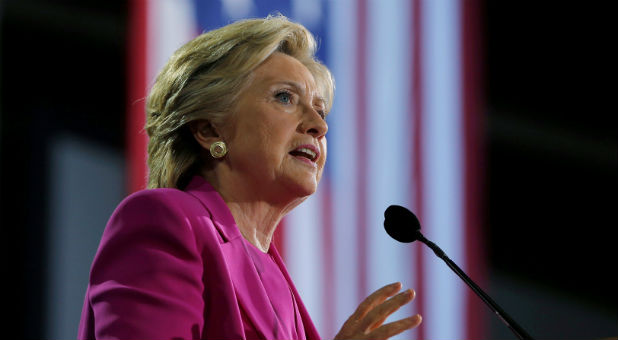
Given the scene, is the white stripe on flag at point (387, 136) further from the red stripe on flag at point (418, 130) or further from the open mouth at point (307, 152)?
the open mouth at point (307, 152)

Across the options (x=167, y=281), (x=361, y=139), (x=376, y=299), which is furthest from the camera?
(x=361, y=139)

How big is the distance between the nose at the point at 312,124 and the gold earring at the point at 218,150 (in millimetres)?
145

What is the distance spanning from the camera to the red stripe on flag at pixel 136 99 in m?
1.94

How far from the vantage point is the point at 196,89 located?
128 cm

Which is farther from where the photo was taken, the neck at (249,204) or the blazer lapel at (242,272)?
the neck at (249,204)

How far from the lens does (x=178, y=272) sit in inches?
38.0

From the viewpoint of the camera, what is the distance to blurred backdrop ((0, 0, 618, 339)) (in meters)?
1.87

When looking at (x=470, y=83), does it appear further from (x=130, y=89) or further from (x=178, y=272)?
(x=178, y=272)

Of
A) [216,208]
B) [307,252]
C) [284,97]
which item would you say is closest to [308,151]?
[284,97]

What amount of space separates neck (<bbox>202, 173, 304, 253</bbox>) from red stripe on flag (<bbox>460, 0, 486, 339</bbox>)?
4.22 feet

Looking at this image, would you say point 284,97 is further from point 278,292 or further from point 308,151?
point 278,292

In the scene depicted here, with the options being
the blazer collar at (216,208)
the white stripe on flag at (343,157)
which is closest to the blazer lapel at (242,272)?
the blazer collar at (216,208)

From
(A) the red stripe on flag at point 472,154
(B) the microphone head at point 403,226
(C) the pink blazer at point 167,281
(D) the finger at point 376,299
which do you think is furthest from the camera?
(A) the red stripe on flag at point 472,154

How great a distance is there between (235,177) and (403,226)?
309 mm
